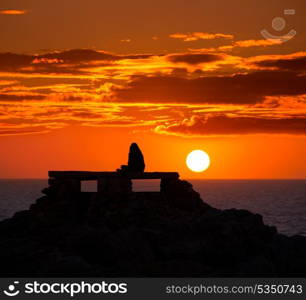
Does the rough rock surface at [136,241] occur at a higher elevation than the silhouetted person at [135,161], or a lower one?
lower

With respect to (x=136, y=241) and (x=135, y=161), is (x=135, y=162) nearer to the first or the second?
(x=135, y=161)

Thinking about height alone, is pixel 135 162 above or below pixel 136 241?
above

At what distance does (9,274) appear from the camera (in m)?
23.4

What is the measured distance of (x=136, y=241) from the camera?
24.8 m

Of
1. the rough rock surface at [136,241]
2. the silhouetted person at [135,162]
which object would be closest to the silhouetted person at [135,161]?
the silhouetted person at [135,162]

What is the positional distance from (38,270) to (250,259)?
7.43 metres

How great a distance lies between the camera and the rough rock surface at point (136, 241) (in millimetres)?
23766

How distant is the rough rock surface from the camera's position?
23.8 metres

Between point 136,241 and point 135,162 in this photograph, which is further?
point 135,162

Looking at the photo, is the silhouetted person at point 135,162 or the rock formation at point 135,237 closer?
the rock formation at point 135,237

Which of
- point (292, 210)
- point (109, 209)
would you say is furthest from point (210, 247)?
point (292, 210)

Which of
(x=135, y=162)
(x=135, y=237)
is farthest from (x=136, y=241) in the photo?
(x=135, y=162)

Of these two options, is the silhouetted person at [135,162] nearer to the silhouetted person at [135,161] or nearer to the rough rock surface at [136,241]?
the silhouetted person at [135,161]

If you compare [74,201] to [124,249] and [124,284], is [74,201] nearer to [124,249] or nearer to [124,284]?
[124,249]
